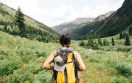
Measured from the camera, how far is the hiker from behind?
6992 millimetres

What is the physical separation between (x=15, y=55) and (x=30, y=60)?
0.89m

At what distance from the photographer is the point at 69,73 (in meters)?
6.97

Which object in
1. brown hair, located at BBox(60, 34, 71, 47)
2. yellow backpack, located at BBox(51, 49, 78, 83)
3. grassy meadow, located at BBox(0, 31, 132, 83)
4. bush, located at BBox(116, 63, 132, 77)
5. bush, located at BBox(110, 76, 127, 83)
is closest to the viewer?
yellow backpack, located at BBox(51, 49, 78, 83)

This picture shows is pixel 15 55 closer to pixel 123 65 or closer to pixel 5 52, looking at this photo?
pixel 5 52

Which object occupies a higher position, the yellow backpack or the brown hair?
the brown hair

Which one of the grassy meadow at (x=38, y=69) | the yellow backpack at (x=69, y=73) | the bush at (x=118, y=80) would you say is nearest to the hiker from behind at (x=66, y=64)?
the yellow backpack at (x=69, y=73)

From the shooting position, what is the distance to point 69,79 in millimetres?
6938

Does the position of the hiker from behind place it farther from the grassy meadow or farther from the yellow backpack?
the grassy meadow

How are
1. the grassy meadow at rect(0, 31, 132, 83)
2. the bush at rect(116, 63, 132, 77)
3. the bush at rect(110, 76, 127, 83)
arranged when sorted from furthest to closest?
1. the bush at rect(116, 63, 132, 77)
2. the bush at rect(110, 76, 127, 83)
3. the grassy meadow at rect(0, 31, 132, 83)

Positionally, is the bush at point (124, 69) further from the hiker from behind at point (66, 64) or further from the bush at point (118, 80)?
the hiker from behind at point (66, 64)

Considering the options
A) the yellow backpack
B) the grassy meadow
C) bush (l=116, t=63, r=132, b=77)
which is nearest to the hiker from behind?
the yellow backpack

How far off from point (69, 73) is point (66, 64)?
27 cm

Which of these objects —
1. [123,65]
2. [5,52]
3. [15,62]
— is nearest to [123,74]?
[123,65]

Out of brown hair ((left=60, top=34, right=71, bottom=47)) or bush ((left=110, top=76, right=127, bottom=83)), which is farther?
bush ((left=110, top=76, right=127, bottom=83))
